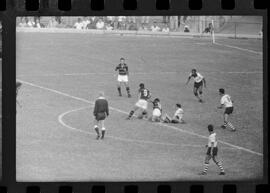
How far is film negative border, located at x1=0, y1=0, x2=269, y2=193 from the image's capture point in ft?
50.6

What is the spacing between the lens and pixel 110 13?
17.1m

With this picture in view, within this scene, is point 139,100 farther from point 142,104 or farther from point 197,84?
point 197,84

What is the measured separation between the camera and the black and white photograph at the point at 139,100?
22734 millimetres

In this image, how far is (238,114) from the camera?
1193 inches

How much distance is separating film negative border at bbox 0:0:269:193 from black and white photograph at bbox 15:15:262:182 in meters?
3.24

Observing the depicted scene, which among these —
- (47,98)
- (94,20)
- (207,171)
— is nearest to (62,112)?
(47,98)

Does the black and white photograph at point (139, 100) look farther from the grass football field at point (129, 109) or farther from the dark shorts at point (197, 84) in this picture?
the dark shorts at point (197, 84)

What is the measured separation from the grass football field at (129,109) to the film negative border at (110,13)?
3687mm

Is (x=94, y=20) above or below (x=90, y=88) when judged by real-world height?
above

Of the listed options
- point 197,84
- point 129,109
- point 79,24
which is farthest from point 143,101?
point 79,24

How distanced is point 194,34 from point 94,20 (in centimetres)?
708

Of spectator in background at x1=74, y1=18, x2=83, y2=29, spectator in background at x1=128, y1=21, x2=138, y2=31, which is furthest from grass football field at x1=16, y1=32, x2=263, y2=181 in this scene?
spectator in background at x1=74, y1=18, x2=83, y2=29

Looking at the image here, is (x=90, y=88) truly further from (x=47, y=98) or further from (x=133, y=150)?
(x=133, y=150)

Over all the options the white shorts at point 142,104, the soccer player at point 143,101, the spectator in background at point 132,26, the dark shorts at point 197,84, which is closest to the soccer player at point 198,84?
the dark shorts at point 197,84
